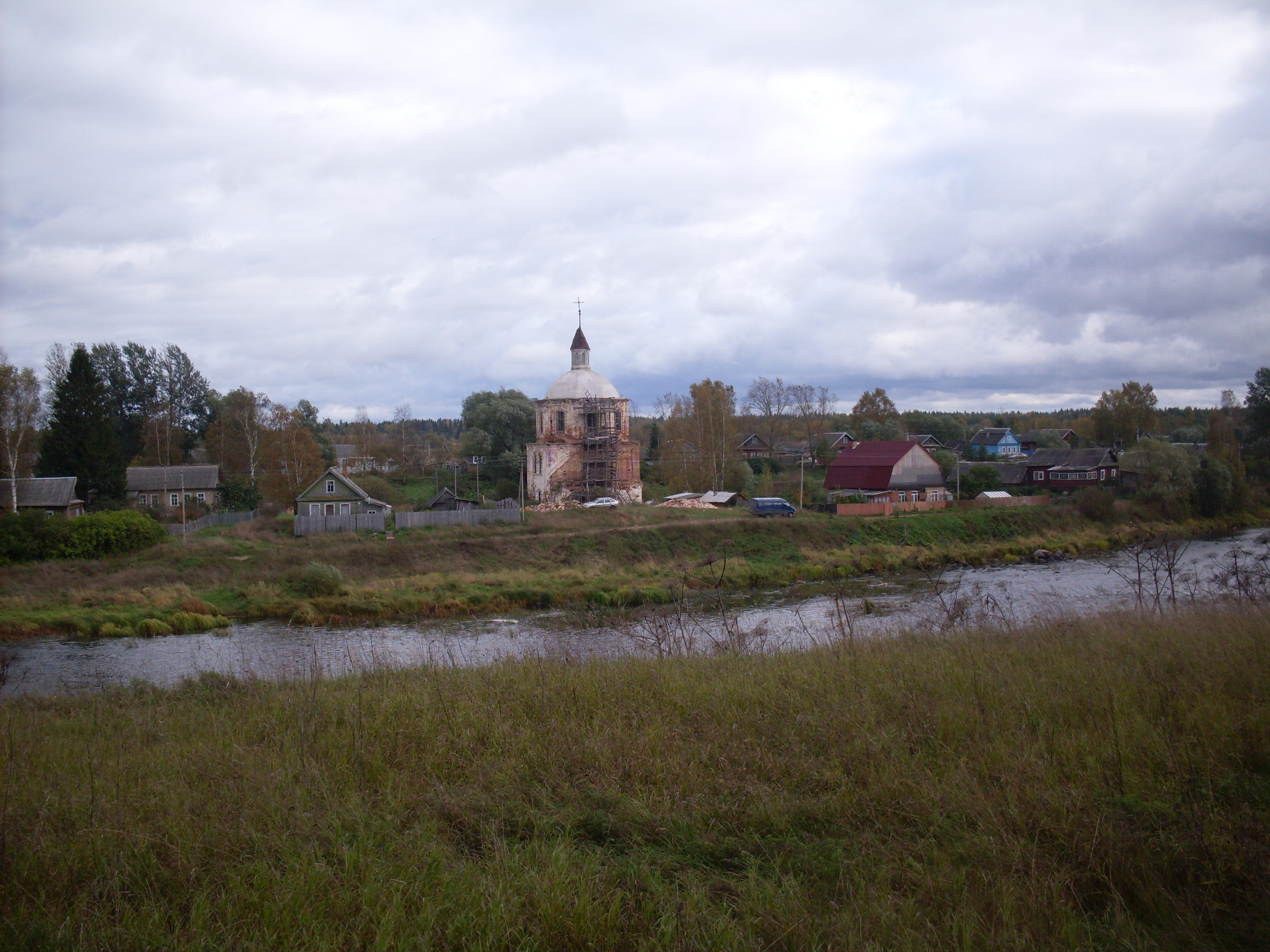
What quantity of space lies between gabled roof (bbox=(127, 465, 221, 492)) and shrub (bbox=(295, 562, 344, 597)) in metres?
23.9

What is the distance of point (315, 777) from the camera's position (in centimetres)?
473

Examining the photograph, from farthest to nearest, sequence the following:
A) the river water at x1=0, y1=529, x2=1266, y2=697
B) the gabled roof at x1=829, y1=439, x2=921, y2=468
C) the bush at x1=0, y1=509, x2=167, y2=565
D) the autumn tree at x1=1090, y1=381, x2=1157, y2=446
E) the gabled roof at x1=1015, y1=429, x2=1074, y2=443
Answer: the gabled roof at x1=1015, y1=429, x2=1074, y2=443, the autumn tree at x1=1090, y1=381, x2=1157, y2=446, the gabled roof at x1=829, y1=439, x2=921, y2=468, the bush at x1=0, y1=509, x2=167, y2=565, the river water at x1=0, y1=529, x2=1266, y2=697

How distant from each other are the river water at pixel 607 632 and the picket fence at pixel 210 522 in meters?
15.3

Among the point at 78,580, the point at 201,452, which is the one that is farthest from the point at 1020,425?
the point at 78,580

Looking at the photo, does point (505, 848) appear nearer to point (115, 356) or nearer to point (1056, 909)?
point (1056, 909)

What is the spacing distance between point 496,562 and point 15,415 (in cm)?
2344

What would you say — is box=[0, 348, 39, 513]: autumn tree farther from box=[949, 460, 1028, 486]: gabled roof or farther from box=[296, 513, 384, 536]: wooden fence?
box=[949, 460, 1028, 486]: gabled roof

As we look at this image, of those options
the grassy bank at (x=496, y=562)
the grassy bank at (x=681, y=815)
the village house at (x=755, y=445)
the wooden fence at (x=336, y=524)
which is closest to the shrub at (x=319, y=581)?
the grassy bank at (x=496, y=562)

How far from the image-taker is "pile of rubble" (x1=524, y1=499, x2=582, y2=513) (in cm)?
4219

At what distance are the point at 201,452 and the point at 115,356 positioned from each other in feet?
31.9

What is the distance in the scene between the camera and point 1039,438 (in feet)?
272

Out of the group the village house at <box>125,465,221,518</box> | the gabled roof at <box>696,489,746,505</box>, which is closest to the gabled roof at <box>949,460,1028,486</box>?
the gabled roof at <box>696,489,746,505</box>

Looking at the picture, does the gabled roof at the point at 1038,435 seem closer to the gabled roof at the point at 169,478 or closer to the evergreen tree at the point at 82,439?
the gabled roof at the point at 169,478

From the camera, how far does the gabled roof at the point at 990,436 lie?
8250 cm
